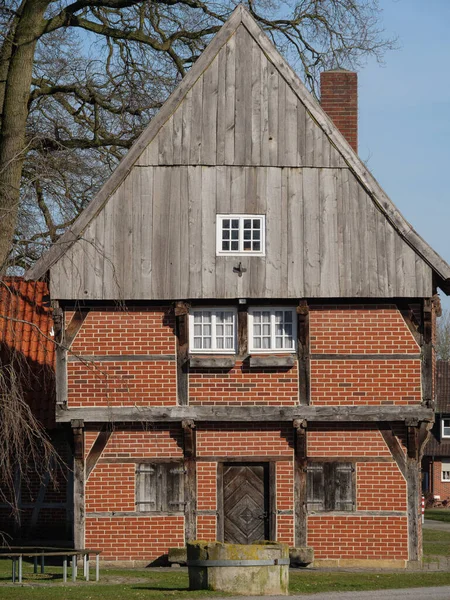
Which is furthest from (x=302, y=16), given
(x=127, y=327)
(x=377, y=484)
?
(x=377, y=484)

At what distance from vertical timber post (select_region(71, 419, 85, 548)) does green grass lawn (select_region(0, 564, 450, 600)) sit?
744 millimetres

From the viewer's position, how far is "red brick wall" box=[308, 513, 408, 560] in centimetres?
2122

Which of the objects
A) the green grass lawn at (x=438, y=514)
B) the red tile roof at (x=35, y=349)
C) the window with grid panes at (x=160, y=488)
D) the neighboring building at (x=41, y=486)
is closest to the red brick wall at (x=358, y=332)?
the window with grid panes at (x=160, y=488)

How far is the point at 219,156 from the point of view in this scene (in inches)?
848

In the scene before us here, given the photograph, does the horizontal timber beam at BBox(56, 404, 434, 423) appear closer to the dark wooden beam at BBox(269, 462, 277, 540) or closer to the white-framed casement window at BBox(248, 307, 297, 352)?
the dark wooden beam at BBox(269, 462, 277, 540)

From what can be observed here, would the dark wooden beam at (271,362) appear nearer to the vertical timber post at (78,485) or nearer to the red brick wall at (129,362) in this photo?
the red brick wall at (129,362)

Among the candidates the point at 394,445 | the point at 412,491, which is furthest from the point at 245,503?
the point at 412,491

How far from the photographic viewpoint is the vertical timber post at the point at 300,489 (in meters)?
21.2

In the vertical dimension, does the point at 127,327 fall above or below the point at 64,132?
below

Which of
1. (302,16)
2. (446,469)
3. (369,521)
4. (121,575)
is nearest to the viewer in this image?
(121,575)

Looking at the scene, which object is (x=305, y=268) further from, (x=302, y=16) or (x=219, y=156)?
(x=302, y=16)

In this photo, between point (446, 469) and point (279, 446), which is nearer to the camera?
point (279, 446)

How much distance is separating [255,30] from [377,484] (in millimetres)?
8497

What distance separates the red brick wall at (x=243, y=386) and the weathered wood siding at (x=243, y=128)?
149 inches
